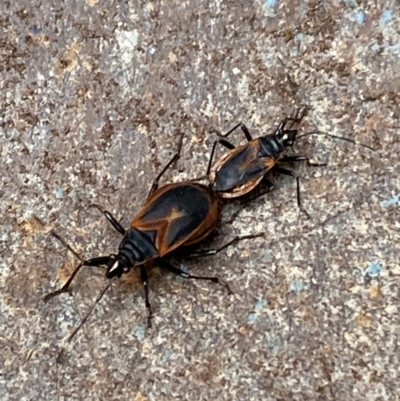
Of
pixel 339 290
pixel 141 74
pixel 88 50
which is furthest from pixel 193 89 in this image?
pixel 339 290

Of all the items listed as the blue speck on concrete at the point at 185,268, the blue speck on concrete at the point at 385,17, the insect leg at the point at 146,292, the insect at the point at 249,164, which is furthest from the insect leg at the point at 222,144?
the blue speck on concrete at the point at 385,17

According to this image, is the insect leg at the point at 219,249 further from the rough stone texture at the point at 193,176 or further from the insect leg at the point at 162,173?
the insect leg at the point at 162,173

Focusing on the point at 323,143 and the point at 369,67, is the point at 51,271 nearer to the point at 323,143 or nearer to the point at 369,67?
the point at 323,143

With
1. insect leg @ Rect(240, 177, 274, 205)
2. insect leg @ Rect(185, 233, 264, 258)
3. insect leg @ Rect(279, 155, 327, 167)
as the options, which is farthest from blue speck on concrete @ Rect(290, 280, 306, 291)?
insect leg @ Rect(279, 155, 327, 167)

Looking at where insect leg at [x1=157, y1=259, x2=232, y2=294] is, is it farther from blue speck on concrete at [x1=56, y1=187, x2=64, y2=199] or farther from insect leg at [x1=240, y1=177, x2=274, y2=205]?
blue speck on concrete at [x1=56, y1=187, x2=64, y2=199]

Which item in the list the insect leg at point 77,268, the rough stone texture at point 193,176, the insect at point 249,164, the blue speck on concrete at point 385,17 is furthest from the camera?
the blue speck on concrete at point 385,17

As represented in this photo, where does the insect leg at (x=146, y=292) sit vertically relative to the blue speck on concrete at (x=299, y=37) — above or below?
below
